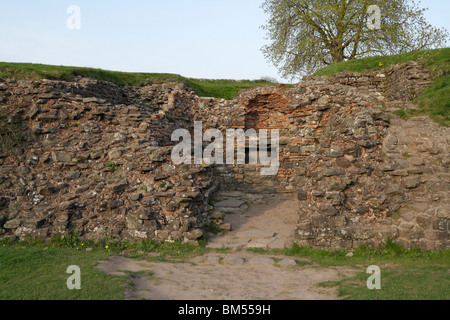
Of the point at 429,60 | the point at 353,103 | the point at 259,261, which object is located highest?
the point at 429,60

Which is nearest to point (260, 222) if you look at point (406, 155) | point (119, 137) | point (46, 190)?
point (406, 155)

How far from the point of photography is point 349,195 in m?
7.57

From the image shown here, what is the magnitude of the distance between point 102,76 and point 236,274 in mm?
12658

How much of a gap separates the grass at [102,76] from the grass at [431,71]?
5.20 m

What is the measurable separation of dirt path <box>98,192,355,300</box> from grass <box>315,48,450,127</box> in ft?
18.2

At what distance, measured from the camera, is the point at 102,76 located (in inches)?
608

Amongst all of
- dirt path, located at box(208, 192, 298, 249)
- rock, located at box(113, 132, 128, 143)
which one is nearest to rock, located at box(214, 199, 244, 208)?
dirt path, located at box(208, 192, 298, 249)

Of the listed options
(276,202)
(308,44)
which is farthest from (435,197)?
(308,44)

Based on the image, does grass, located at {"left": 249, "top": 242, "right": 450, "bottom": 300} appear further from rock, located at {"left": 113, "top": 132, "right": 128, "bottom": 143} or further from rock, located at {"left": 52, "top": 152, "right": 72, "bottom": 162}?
rock, located at {"left": 52, "top": 152, "right": 72, "bottom": 162}

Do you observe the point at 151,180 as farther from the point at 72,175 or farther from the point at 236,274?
the point at 236,274

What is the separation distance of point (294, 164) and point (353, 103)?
10.1 feet

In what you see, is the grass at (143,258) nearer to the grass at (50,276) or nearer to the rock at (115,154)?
the grass at (50,276)

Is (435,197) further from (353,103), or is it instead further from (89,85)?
(89,85)

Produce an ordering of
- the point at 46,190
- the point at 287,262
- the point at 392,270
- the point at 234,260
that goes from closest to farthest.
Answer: the point at 392,270 → the point at 287,262 → the point at 234,260 → the point at 46,190
